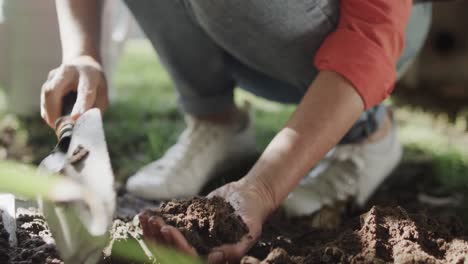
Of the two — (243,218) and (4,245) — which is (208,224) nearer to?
(243,218)

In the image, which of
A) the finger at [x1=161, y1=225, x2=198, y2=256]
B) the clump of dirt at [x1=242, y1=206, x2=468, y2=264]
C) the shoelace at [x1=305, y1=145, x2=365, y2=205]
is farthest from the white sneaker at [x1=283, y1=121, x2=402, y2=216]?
the finger at [x1=161, y1=225, x2=198, y2=256]

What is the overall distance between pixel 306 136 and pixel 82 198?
51cm

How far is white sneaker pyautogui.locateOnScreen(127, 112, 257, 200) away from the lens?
1.94 meters

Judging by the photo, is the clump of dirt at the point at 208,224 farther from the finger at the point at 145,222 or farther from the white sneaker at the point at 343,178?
the white sneaker at the point at 343,178

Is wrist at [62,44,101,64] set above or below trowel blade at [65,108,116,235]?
above

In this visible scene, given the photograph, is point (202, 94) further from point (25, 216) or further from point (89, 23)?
point (25, 216)

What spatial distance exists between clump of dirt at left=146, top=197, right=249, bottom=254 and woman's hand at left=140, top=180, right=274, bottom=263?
21 millimetres

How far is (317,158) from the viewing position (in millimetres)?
1418

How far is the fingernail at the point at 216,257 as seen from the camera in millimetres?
1155

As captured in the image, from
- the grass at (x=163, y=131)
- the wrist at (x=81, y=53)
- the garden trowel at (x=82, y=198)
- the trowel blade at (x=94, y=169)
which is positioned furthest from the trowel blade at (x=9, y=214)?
the grass at (x=163, y=131)

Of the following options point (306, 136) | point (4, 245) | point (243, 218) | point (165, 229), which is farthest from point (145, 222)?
point (306, 136)

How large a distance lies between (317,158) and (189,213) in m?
0.34

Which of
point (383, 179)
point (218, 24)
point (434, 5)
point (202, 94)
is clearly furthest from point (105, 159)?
point (434, 5)

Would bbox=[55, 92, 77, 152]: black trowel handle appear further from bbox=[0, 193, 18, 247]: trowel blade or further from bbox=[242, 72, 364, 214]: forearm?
bbox=[242, 72, 364, 214]: forearm
